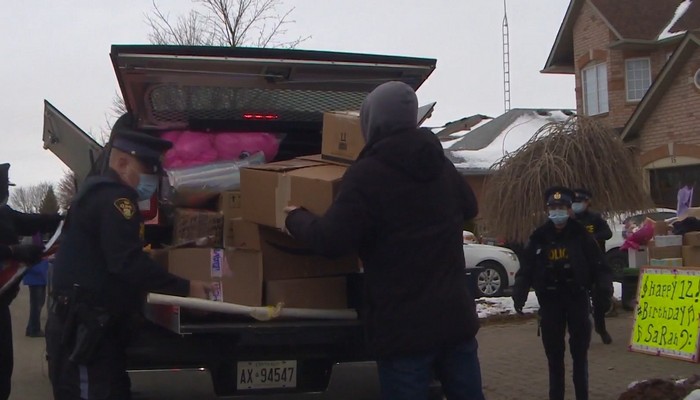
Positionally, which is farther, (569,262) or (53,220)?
(569,262)

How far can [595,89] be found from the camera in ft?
86.9

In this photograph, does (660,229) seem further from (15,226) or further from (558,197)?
(15,226)

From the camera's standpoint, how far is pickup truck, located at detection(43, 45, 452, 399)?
16.2ft

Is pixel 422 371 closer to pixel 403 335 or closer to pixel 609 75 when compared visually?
pixel 403 335

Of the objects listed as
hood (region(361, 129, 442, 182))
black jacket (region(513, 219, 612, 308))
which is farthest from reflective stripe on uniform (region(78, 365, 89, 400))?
black jacket (region(513, 219, 612, 308))

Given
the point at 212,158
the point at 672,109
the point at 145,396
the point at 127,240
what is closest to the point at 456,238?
the point at 127,240

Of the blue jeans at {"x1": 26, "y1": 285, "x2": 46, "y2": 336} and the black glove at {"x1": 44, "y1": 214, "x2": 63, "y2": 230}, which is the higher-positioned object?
the black glove at {"x1": 44, "y1": 214, "x2": 63, "y2": 230}

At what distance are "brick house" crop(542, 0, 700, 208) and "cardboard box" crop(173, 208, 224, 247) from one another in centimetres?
1642

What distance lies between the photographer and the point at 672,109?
2208cm

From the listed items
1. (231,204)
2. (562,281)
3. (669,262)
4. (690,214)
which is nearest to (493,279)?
(690,214)

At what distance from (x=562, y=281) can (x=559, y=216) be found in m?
0.45

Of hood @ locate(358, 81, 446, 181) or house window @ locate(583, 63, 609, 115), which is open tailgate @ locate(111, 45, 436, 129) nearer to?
hood @ locate(358, 81, 446, 181)

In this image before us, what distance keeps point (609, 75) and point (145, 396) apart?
21.8 meters

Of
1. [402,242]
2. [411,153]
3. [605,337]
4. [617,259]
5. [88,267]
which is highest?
[411,153]
